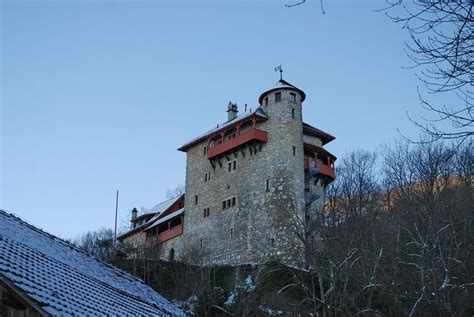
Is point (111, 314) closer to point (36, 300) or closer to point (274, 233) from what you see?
point (36, 300)

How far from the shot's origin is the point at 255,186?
38.7 meters

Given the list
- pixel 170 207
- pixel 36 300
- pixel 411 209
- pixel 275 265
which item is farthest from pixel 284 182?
pixel 36 300

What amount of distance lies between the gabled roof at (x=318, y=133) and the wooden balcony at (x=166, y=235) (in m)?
12.7

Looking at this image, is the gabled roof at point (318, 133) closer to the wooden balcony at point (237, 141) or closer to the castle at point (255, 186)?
the castle at point (255, 186)

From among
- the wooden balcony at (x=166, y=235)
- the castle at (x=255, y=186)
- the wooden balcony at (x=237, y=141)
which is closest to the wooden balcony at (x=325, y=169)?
the castle at (x=255, y=186)

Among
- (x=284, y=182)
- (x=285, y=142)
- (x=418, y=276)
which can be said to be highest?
(x=285, y=142)

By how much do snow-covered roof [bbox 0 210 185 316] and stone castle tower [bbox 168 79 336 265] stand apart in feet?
71.4

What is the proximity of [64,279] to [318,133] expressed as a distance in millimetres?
33964

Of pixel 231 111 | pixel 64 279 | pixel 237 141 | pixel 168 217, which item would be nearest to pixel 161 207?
pixel 168 217

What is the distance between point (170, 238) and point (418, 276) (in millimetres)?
26454

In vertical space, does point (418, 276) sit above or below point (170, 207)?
below

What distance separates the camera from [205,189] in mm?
42906

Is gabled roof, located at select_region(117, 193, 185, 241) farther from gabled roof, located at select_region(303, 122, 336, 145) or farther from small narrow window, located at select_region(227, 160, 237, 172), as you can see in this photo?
gabled roof, located at select_region(303, 122, 336, 145)

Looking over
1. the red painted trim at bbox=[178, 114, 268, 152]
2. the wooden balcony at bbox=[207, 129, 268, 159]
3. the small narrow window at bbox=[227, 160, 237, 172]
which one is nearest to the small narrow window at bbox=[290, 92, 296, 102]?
the red painted trim at bbox=[178, 114, 268, 152]
